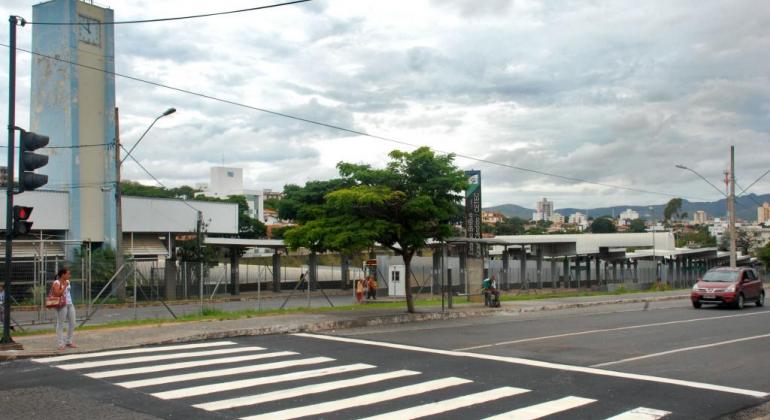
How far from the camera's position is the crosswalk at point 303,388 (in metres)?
8.73

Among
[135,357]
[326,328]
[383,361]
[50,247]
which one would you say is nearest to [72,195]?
[50,247]

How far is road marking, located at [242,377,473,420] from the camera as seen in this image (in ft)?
27.8

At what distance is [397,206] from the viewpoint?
906 inches

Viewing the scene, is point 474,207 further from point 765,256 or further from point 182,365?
point 765,256

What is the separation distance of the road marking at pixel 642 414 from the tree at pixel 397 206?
13686 millimetres

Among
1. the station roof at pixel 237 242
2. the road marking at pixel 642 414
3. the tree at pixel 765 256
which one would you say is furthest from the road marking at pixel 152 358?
the tree at pixel 765 256

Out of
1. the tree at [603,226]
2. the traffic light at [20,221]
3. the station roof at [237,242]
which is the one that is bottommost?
the station roof at [237,242]

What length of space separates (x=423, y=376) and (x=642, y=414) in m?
3.60

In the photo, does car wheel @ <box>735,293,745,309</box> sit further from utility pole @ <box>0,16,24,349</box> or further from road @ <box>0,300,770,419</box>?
utility pole @ <box>0,16,24,349</box>

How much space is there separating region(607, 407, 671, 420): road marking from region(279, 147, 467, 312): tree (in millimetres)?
13686

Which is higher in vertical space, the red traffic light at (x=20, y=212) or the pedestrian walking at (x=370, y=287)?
the red traffic light at (x=20, y=212)

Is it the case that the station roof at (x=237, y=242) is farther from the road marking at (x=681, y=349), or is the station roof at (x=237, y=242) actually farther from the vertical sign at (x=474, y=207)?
the road marking at (x=681, y=349)

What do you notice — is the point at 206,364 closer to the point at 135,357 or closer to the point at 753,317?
the point at 135,357

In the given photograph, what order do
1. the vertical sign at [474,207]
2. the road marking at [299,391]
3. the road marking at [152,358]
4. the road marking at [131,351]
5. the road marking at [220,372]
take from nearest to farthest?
the road marking at [299,391], the road marking at [220,372], the road marking at [152,358], the road marking at [131,351], the vertical sign at [474,207]
